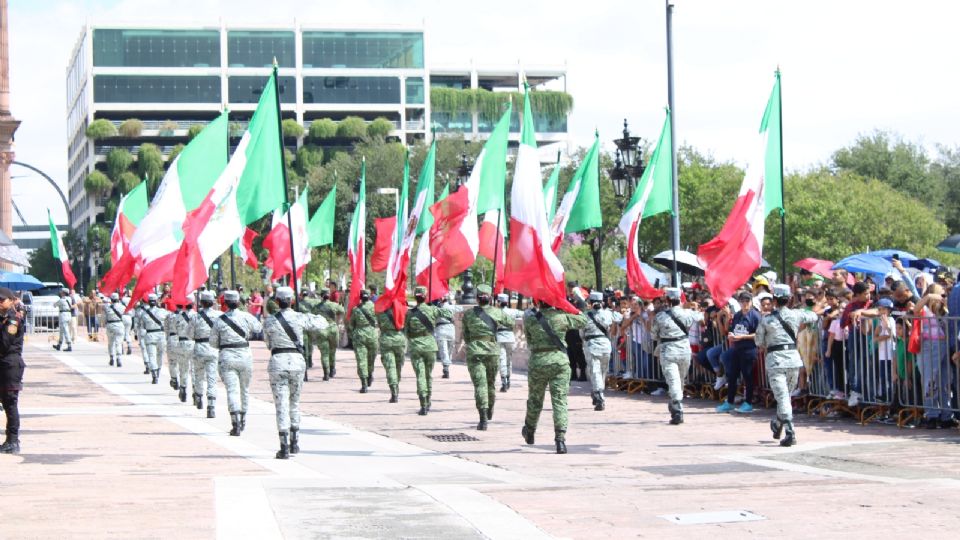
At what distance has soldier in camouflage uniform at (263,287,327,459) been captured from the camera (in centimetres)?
1520

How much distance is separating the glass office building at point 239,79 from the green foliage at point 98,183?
235cm

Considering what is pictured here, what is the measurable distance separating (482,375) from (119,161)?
357 ft

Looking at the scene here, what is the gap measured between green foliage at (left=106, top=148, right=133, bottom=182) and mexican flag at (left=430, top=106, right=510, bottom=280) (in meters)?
102

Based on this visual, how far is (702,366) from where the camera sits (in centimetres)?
2209

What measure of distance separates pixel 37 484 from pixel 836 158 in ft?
220

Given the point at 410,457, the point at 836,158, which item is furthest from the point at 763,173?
the point at 836,158

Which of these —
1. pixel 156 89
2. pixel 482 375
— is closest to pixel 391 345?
pixel 482 375

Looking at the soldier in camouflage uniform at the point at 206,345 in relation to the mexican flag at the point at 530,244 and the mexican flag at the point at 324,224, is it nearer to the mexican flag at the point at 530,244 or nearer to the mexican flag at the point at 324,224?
the mexican flag at the point at 530,244

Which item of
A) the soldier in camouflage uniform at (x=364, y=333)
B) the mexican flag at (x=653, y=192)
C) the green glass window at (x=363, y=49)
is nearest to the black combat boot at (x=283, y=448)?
the mexican flag at (x=653, y=192)

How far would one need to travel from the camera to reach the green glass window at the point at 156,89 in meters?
126

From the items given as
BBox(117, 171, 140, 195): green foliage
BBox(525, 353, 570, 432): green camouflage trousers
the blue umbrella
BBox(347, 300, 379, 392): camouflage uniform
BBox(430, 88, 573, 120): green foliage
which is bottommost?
BBox(525, 353, 570, 432): green camouflage trousers

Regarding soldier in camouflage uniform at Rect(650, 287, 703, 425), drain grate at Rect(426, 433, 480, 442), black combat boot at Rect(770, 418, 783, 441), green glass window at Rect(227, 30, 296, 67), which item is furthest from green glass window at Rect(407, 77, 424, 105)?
black combat boot at Rect(770, 418, 783, 441)

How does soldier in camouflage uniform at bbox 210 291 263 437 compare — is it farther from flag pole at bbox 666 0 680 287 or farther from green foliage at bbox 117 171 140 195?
green foliage at bbox 117 171 140 195

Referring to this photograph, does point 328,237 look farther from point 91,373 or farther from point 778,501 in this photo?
point 778,501
